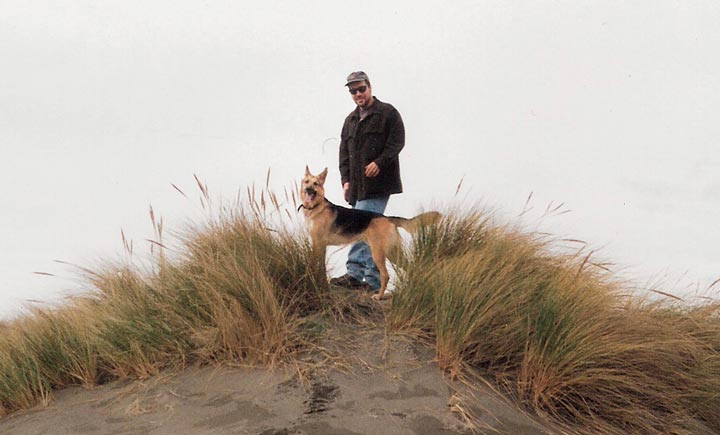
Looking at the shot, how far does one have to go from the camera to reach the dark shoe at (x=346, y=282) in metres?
7.02

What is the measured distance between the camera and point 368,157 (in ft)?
24.3

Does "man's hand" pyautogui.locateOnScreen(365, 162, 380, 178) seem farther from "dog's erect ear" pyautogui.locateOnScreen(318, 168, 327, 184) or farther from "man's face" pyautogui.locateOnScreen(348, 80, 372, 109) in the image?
"man's face" pyautogui.locateOnScreen(348, 80, 372, 109)

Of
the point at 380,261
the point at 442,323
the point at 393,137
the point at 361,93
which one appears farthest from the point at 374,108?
the point at 442,323

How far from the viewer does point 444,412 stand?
14.5 feet

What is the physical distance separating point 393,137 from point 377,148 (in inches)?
9.0

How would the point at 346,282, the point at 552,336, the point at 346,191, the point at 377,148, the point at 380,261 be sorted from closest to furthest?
the point at 552,336, the point at 380,261, the point at 346,282, the point at 377,148, the point at 346,191

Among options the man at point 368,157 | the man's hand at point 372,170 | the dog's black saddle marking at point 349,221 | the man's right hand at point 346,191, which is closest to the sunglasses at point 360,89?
the man at point 368,157

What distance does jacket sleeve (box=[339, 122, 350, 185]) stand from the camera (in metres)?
7.73

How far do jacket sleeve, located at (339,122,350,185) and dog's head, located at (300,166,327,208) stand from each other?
1280mm

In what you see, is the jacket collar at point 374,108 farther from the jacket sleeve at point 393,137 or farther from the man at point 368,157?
the jacket sleeve at point 393,137

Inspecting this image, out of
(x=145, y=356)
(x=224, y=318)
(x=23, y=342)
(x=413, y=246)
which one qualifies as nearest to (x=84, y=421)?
(x=145, y=356)

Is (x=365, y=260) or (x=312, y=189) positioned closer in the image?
(x=312, y=189)

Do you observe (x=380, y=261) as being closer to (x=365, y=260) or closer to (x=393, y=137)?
(x=365, y=260)

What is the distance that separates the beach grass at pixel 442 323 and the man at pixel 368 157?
3.50ft
